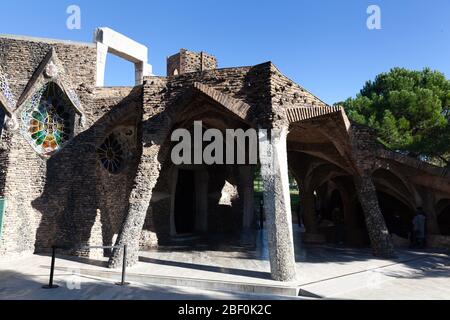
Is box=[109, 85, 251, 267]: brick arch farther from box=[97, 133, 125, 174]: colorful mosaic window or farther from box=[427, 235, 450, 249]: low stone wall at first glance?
box=[427, 235, 450, 249]: low stone wall

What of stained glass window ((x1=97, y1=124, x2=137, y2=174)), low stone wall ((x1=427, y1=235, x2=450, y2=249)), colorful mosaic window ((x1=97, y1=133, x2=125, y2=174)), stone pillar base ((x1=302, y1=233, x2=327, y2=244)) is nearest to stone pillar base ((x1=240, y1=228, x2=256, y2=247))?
stone pillar base ((x1=302, y1=233, x2=327, y2=244))

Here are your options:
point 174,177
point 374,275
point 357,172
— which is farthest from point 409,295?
point 174,177

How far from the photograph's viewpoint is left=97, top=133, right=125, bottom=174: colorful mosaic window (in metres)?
9.74

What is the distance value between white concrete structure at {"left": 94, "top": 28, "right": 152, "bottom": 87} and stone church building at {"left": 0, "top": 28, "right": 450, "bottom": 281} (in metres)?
0.09

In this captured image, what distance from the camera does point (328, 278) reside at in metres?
6.00

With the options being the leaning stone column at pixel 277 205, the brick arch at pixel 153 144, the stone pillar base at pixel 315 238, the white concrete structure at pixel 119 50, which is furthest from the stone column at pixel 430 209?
the white concrete structure at pixel 119 50

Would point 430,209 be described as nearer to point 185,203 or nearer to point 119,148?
point 185,203

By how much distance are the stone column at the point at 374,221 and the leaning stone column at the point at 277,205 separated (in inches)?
128

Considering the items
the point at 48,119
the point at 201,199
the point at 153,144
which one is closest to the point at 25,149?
the point at 48,119

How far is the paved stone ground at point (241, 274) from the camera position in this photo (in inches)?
210

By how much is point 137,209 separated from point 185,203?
535 cm

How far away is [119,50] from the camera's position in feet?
41.8

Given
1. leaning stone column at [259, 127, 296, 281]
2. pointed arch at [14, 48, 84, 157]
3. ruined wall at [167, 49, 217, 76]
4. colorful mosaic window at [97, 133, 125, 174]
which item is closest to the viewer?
leaning stone column at [259, 127, 296, 281]

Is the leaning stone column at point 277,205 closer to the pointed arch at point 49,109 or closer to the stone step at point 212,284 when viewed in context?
the stone step at point 212,284
